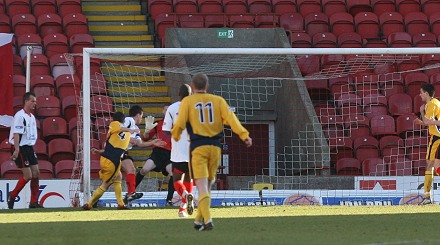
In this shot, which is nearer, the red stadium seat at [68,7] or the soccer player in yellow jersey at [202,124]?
the soccer player in yellow jersey at [202,124]

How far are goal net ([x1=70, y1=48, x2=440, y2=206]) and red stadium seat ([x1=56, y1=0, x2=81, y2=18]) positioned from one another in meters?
3.09

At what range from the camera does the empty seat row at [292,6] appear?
2864cm

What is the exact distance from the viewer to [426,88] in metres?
18.9

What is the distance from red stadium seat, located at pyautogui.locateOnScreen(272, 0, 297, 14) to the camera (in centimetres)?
2897

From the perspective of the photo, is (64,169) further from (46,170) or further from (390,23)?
(390,23)

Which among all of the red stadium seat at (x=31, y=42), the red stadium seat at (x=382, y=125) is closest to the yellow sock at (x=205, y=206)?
the red stadium seat at (x=382, y=125)

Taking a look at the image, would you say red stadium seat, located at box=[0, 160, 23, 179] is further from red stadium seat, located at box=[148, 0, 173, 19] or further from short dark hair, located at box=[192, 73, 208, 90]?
short dark hair, located at box=[192, 73, 208, 90]

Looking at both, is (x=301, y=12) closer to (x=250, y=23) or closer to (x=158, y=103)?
(x=250, y=23)

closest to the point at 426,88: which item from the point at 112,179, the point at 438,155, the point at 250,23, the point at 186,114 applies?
the point at 438,155

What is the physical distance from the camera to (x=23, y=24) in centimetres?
2705

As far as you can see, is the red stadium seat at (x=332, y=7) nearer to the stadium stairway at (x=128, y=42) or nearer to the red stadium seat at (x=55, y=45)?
the stadium stairway at (x=128, y=42)

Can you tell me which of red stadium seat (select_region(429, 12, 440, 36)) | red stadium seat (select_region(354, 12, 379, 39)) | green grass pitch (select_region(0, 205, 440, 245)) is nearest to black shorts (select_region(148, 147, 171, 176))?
green grass pitch (select_region(0, 205, 440, 245))

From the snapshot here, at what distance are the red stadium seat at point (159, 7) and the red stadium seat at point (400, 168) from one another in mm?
7566

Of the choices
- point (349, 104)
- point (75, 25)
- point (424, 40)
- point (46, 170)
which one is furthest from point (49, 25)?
point (424, 40)
